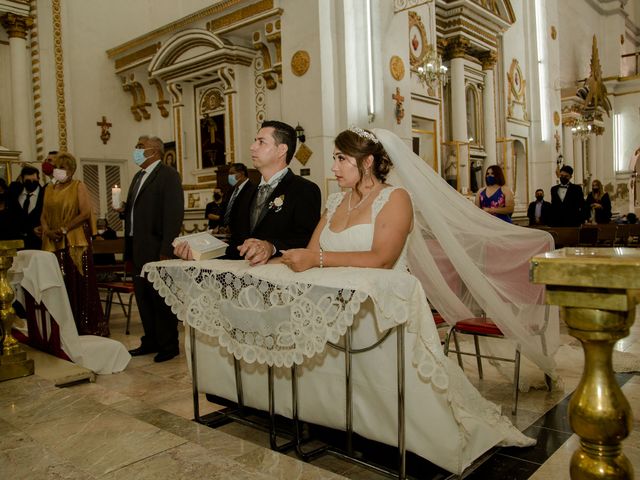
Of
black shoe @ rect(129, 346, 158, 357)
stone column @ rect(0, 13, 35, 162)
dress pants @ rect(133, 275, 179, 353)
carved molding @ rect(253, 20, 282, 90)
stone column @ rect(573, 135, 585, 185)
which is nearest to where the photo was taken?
dress pants @ rect(133, 275, 179, 353)

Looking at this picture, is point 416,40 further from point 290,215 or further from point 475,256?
point 290,215

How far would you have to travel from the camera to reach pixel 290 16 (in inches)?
327

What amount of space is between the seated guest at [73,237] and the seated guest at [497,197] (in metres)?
4.19

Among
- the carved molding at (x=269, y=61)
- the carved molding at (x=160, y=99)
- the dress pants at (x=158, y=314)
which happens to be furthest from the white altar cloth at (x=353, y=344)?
the carved molding at (x=160, y=99)

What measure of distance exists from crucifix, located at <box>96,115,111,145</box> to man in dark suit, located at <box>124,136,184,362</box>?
747 cm

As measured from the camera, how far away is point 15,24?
9.60 meters

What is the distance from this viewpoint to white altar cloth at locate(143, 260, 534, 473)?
6.45 ft

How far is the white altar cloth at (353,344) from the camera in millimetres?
1965

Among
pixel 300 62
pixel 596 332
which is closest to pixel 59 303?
pixel 596 332

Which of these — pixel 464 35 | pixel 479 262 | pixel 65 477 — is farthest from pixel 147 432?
pixel 464 35

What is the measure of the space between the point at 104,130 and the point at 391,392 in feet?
34.3

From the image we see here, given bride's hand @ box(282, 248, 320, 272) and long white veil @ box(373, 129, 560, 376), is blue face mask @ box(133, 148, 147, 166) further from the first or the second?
bride's hand @ box(282, 248, 320, 272)

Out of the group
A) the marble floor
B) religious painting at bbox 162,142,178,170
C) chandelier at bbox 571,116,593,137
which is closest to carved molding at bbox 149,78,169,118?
religious painting at bbox 162,142,178,170

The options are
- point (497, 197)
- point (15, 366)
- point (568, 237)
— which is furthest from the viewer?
point (497, 197)
